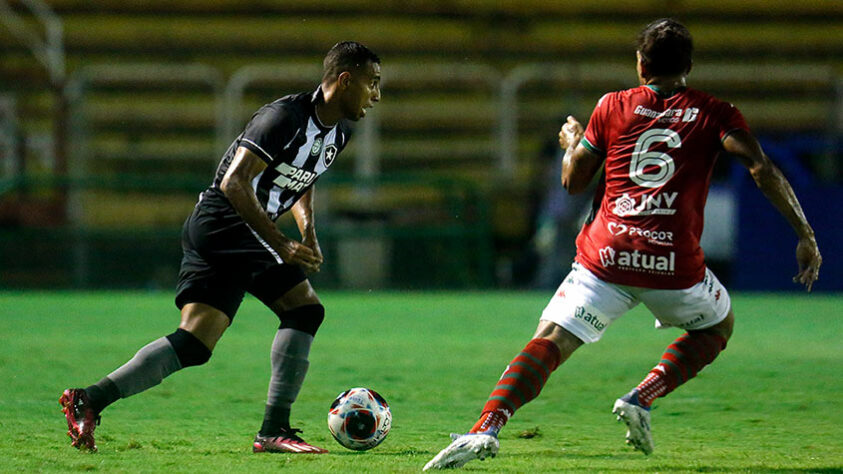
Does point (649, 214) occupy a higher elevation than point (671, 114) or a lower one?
lower

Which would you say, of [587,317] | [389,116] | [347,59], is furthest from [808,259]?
[389,116]

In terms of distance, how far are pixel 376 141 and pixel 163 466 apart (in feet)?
52.0

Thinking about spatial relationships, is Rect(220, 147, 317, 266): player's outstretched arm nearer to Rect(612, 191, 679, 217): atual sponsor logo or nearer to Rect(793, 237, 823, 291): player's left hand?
Rect(612, 191, 679, 217): atual sponsor logo

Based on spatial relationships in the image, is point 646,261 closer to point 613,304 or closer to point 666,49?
point 613,304

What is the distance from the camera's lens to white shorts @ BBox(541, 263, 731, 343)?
500 centimetres

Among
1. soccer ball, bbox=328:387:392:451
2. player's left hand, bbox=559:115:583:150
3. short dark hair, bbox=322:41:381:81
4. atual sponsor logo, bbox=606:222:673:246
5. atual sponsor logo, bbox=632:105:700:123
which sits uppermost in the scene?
short dark hair, bbox=322:41:381:81

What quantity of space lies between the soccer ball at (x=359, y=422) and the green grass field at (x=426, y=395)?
9 cm

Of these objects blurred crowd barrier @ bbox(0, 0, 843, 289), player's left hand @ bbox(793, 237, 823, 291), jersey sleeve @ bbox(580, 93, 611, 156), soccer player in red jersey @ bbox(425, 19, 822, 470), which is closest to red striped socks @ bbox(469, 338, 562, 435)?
soccer player in red jersey @ bbox(425, 19, 822, 470)

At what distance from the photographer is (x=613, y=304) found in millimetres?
5027

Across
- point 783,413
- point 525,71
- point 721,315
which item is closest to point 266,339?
point 783,413

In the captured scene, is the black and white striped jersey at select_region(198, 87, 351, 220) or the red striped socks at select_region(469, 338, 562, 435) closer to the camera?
the red striped socks at select_region(469, 338, 562, 435)

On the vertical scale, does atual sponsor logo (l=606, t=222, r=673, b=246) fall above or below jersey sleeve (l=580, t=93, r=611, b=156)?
below

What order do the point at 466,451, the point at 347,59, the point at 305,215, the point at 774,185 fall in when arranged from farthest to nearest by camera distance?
the point at 305,215 < the point at 347,59 < the point at 774,185 < the point at 466,451

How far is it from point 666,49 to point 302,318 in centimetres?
199
